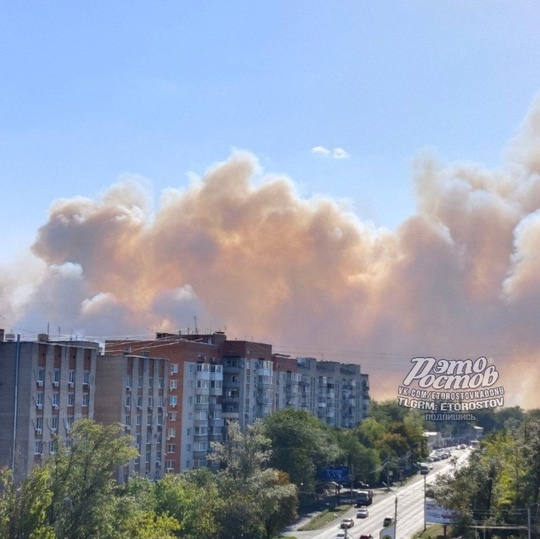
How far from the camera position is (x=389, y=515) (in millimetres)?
91750

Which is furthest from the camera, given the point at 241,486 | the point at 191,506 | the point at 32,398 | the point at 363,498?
the point at 363,498

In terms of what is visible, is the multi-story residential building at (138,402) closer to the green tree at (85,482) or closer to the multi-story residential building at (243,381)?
the multi-story residential building at (243,381)

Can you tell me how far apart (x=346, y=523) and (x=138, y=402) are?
2360 centimetres

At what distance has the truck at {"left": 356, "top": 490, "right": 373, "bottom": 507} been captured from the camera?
9912 centimetres

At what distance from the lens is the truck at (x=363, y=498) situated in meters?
99.1

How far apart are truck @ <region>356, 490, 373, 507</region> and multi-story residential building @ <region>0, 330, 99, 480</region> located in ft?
150

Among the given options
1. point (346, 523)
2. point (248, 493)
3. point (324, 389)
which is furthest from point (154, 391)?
point (324, 389)

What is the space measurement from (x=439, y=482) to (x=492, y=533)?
5.13 m

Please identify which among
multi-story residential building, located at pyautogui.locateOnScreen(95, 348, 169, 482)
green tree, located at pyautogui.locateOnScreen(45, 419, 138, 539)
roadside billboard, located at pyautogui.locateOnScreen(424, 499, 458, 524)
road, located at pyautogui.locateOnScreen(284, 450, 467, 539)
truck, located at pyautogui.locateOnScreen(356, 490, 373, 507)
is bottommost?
road, located at pyautogui.locateOnScreen(284, 450, 467, 539)

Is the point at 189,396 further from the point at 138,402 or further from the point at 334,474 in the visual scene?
the point at 334,474

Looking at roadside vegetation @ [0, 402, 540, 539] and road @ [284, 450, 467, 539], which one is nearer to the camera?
roadside vegetation @ [0, 402, 540, 539]

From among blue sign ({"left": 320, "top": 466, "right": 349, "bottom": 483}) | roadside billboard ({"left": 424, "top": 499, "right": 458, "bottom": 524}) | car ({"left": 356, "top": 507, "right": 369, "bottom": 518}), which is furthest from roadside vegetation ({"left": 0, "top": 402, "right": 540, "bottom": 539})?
roadside billboard ({"left": 424, "top": 499, "right": 458, "bottom": 524})

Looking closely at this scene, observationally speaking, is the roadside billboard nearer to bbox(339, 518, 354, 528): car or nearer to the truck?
bbox(339, 518, 354, 528): car

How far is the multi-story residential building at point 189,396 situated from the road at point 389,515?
497 inches
